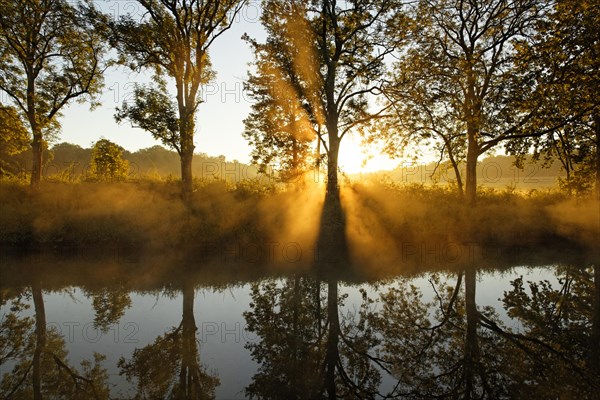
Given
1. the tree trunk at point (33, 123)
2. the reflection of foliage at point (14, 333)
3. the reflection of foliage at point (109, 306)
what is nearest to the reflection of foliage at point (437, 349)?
the reflection of foliage at point (109, 306)

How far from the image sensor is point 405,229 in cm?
1451

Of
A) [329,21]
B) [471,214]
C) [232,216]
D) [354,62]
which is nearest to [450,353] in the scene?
[232,216]

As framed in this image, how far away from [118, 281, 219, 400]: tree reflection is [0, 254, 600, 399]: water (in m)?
0.02

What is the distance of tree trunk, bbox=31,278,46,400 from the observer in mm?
4586

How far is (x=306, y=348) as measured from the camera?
5637 mm

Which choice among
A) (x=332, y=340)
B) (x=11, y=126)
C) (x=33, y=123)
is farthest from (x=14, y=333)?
(x=11, y=126)

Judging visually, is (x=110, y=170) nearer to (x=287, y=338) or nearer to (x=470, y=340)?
(x=287, y=338)

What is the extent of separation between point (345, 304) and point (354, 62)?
43.0 feet

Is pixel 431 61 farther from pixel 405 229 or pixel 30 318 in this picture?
pixel 30 318

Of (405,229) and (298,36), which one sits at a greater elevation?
(298,36)

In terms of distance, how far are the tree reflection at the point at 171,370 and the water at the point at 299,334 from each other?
1.0 inches

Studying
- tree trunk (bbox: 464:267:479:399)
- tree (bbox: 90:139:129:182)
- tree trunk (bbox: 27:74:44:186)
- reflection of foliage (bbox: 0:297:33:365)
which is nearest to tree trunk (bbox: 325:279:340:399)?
tree trunk (bbox: 464:267:479:399)

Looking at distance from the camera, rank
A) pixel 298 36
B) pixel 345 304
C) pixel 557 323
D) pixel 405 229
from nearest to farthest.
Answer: pixel 557 323 < pixel 345 304 < pixel 405 229 < pixel 298 36

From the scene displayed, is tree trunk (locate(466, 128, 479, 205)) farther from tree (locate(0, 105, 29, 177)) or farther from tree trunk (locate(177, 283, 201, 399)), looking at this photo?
tree (locate(0, 105, 29, 177))
